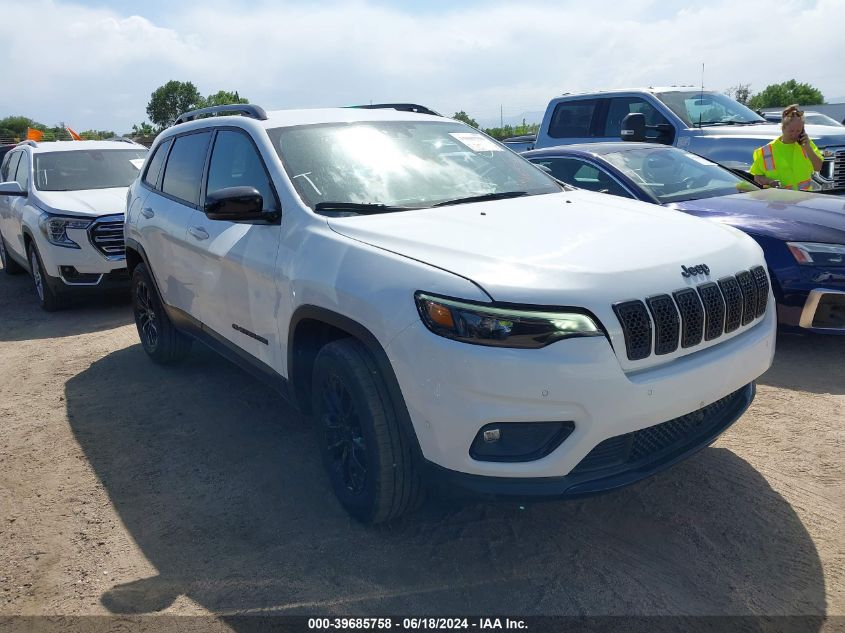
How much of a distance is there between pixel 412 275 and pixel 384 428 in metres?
0.59

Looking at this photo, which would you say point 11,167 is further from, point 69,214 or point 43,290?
point 69,214

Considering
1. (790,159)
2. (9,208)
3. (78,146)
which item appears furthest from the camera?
(78,146)

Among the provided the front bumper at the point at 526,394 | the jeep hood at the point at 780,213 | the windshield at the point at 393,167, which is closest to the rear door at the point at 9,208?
the windshield at the point at 393,167

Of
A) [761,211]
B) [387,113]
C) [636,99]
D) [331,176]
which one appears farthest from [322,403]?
[636,99]

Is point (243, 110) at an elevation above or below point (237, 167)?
above

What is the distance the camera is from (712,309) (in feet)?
9.21

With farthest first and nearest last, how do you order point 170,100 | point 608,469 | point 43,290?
point 170,100 < point 43,290 < point 608,469

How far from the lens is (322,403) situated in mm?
3211

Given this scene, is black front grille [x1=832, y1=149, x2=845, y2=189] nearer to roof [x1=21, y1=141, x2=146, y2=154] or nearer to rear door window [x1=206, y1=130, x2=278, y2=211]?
rear door window [x1=206, y1=130, x2=278, y2=211]

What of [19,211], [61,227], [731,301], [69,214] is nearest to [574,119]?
[69,214]

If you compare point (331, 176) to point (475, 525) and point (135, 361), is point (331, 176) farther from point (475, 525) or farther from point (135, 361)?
point (135, 361)

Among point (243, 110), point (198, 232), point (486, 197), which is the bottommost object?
point (198, 232)

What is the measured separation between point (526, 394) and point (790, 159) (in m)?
5.64

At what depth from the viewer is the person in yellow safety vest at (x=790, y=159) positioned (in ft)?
22.3
